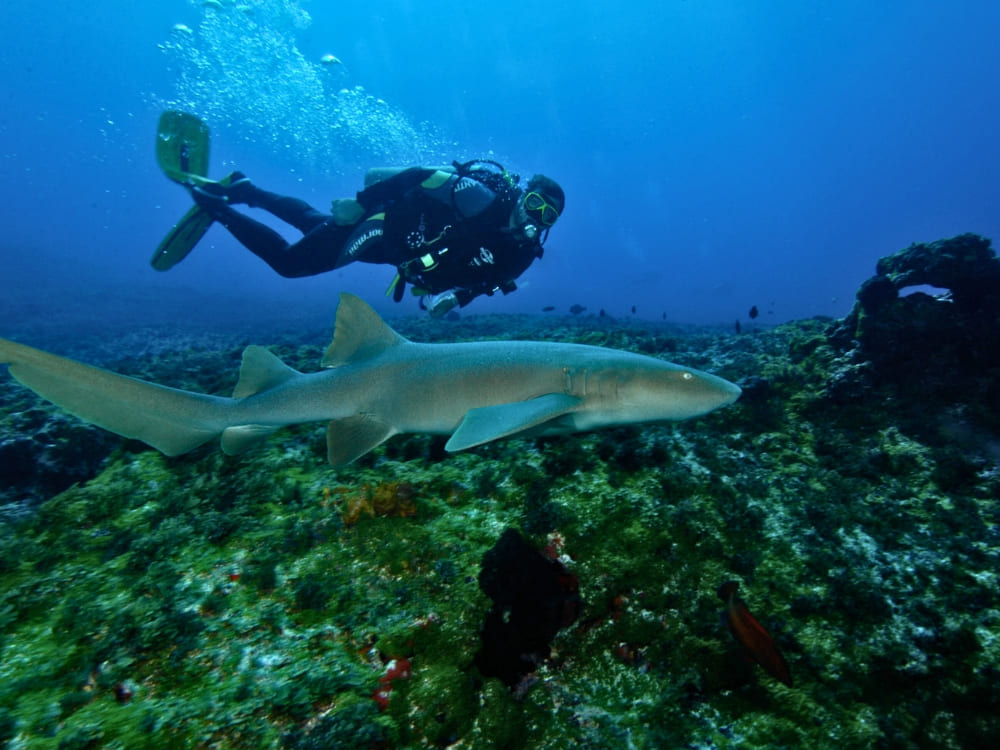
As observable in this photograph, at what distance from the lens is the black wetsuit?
6.78 m

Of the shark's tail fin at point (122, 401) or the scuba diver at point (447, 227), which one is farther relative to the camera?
the scuba diver at point (447, 227)

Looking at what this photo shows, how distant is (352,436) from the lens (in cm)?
380

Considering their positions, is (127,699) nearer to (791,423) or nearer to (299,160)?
(791,423)

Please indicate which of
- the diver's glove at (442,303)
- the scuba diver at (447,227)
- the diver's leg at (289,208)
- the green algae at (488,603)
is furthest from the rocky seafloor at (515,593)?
the diver's leg at (289,208)

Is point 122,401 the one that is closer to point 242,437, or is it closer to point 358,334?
point 242,437

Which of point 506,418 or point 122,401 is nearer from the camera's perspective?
point 506,418

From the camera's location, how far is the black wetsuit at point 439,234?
6777 mm

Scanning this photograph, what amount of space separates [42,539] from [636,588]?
4.06 metres

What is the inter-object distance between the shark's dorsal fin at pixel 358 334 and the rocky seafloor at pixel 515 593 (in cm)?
102

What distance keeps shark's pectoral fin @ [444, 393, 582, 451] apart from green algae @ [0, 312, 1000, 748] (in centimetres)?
67

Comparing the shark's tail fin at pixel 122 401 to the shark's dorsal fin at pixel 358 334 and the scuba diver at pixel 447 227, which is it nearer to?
the shark's dorsal fin at pixel 358 334

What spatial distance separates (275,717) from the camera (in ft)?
6.51

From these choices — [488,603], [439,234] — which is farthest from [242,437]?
[439,234]

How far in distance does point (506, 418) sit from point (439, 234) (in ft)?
15.2
